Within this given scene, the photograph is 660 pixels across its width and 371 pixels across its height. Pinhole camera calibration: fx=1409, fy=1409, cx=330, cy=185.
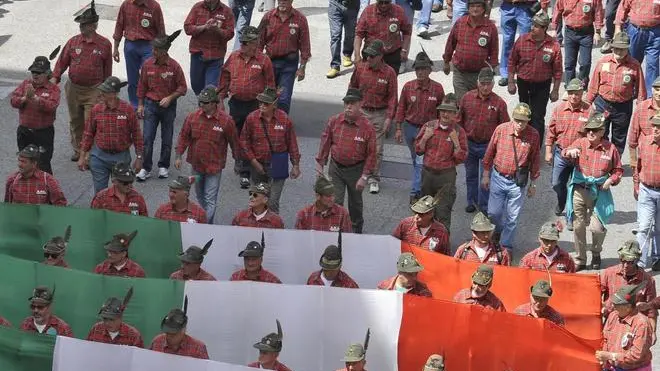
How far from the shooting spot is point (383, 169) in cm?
1805

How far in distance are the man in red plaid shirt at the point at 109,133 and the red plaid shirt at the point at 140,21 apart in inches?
98.3

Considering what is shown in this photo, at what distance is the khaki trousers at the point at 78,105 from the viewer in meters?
17.8

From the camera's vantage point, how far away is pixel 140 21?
18.5m

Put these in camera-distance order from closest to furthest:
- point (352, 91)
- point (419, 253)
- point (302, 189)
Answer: point (419, 253), point (352, 91), point (302, 189)

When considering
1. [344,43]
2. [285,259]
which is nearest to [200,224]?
[285,259]

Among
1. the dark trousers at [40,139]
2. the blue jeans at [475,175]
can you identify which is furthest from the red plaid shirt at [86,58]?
the blue jeans at [475,175]

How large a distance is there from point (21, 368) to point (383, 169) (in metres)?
7.07

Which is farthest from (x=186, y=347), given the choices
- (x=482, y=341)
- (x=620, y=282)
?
(x=620, y=282)

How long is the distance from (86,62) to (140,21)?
3.88 ft

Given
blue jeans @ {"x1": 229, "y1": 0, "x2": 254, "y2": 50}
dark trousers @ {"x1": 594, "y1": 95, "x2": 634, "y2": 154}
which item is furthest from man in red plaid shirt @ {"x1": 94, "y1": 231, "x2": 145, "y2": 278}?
blue jeans @ {"x1": 229, "y1": 0, "x2": 254, "y2": 50}

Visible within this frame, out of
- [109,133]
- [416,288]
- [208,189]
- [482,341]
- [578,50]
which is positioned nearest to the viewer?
[482,341]

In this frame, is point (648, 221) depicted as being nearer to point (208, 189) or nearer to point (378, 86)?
point (378, 86)

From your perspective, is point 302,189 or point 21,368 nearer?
point 21,368

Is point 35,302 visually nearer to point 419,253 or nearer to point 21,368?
point 21,368
